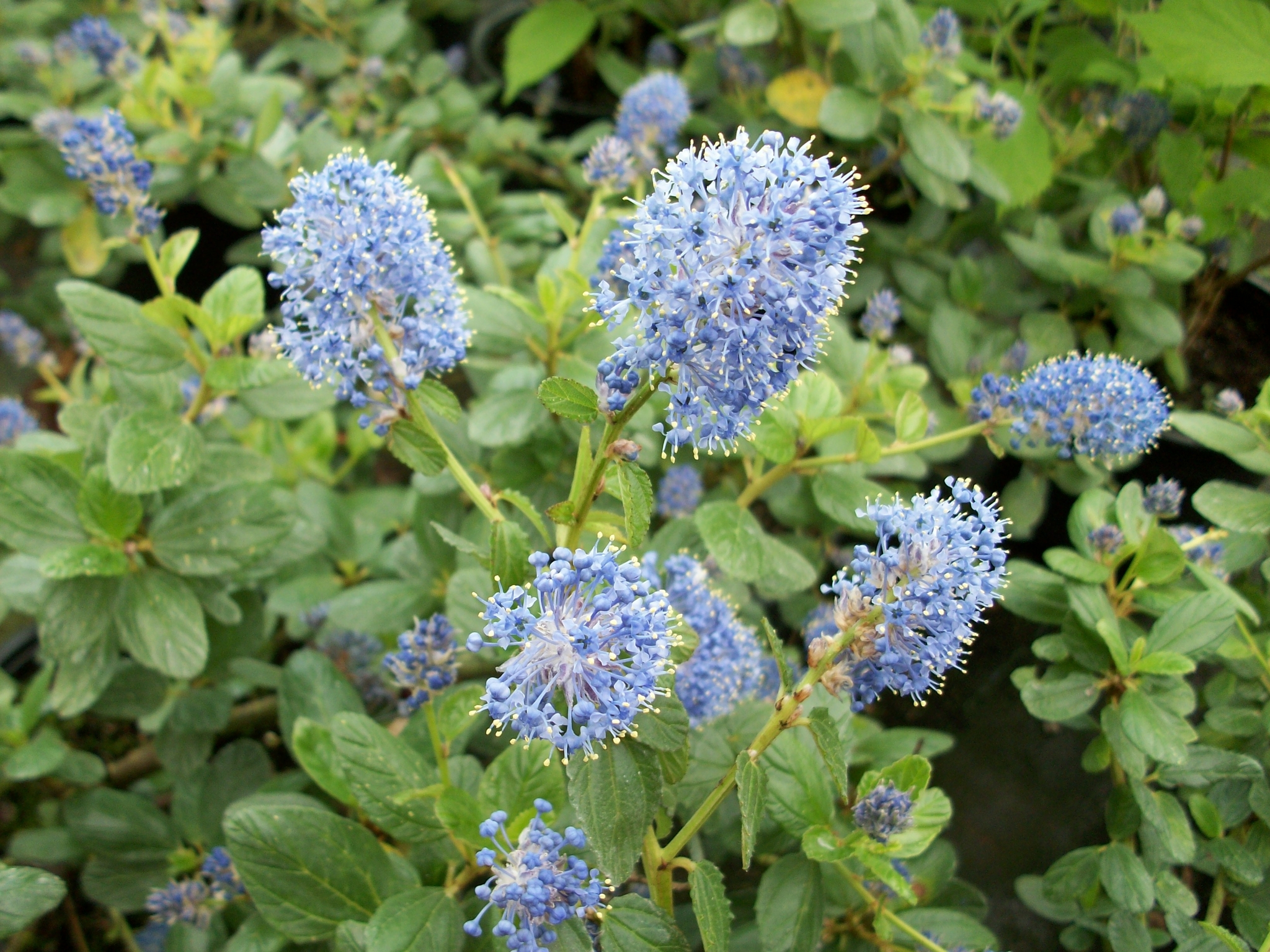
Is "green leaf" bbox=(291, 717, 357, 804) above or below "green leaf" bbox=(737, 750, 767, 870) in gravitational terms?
below

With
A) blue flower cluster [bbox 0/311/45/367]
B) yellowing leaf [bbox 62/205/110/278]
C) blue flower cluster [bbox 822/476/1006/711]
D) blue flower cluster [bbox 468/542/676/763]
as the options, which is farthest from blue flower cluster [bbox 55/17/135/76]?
blue flower cluster [bbox 822/476/1006/711]

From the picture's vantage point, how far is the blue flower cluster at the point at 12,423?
1.68 metres

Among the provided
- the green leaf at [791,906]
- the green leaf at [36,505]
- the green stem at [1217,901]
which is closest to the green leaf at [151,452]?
the green leaf at [36,505]

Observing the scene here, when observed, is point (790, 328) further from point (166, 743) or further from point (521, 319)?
point (166, 743)

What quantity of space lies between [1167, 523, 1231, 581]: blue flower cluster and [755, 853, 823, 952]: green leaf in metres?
0.67

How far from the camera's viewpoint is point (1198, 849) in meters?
1.18

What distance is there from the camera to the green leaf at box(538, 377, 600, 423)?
2.57 feet

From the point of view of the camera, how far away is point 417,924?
905 millimetres

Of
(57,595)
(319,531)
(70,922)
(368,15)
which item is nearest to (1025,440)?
(319,531)

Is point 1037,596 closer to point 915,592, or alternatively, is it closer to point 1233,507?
point 1233,507

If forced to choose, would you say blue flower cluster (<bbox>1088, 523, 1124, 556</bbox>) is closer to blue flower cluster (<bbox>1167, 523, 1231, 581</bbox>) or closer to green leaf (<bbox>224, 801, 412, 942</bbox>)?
blue flower cluster (<bbox>1167, 523, 1231, 581</bbox>)

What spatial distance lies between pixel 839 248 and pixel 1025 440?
0.66m

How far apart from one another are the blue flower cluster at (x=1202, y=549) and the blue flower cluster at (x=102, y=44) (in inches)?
93.5

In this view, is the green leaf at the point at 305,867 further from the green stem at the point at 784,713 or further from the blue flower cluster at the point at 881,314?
the blue flower cluster at the point at 881,314
